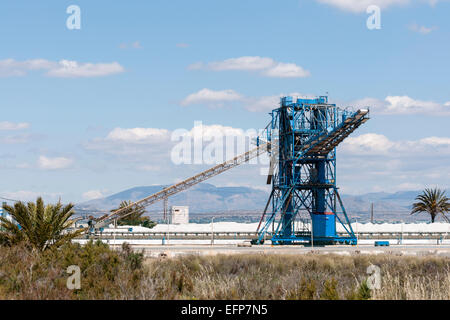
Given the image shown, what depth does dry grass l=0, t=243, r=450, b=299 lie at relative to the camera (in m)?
17.1

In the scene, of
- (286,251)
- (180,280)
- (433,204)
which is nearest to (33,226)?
(180,280)

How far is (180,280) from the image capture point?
21141 millimetres

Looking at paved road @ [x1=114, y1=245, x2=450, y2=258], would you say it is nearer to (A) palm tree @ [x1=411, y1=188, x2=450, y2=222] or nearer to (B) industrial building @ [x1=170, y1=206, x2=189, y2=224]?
(A) palm tree @ [x1=411, y1=188, x2=450, y2=222]

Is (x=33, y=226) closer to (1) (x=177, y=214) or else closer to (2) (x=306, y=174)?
(2) (x=306, y=174)

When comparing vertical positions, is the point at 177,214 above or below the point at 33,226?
below

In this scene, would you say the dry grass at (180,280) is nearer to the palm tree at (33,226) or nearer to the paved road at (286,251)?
the palm tree at (33,226)

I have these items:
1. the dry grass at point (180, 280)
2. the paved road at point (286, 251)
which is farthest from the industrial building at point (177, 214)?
the dry grass at point (180, 280)

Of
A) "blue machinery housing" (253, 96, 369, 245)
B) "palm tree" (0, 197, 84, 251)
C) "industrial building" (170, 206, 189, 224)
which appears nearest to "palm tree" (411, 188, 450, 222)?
"blue machinery housing" (253, 96, 369, 245)

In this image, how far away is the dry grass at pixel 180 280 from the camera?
1711cm

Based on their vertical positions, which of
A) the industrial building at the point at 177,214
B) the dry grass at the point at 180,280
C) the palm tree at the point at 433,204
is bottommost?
the dry grass at the point at 180,280

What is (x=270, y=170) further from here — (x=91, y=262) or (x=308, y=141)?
(x=91, y=262)

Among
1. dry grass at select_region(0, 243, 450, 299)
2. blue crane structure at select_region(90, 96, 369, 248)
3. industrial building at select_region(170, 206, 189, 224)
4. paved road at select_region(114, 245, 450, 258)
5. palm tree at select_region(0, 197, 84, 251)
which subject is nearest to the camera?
dry grass at select_region(0, 243, 450, 299)
